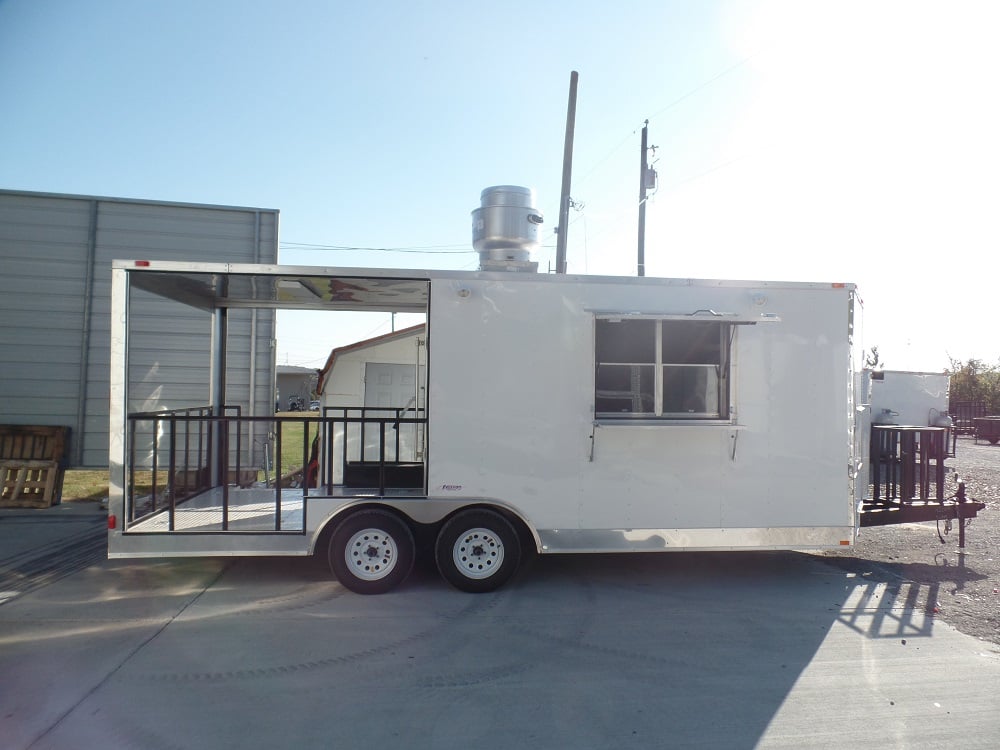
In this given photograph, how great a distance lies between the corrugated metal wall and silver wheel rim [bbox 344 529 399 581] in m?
5.08

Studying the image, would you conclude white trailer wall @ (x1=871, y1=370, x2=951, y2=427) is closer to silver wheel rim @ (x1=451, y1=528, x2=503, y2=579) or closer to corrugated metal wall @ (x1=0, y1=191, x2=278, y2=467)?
silver wheel rim @ (x1=451, y1=528, x2=503, y2=579)

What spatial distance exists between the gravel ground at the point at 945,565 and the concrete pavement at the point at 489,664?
0.28 meters

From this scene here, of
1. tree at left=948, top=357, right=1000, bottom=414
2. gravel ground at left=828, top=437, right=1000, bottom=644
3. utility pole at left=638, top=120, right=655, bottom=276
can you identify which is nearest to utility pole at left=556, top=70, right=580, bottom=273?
utility pole at left=638, top=120, right=655, bottom=276

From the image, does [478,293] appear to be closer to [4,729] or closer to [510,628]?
[510,628]

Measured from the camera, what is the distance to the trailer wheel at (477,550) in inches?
236

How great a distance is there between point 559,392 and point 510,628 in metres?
1.90

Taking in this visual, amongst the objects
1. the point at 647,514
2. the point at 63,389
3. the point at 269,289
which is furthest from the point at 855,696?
the point at 63,389

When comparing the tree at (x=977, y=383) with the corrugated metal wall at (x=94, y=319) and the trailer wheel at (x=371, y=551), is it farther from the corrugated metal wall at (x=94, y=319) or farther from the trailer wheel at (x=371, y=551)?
the trailer wheel at (x=371, y=551)

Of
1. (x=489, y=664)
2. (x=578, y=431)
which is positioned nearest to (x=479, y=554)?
(x=578, y=431)

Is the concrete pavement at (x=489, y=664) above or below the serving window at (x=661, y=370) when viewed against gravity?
below

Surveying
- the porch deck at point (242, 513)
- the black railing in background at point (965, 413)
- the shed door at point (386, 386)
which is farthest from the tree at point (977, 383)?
the porch deck at point (242, 513)

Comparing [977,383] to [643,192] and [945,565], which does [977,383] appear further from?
[945,565]

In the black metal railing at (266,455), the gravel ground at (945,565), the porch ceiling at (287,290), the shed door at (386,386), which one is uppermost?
the porch ceiling at (287,290)

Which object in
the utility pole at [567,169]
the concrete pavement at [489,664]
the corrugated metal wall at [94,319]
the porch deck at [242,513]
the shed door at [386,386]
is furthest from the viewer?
the utility pole at [567,169]
